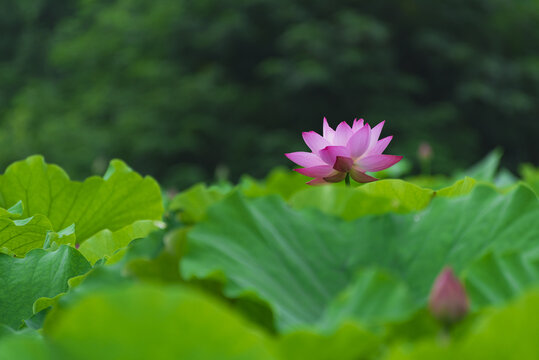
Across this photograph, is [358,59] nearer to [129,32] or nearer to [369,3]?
[369,3]

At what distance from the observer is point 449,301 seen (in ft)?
1.10

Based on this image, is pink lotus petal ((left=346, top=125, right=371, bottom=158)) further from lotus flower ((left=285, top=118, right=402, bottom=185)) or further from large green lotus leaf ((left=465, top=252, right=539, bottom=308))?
large green lotus leaf ((left=465, top=252, right=539, bottom=308))

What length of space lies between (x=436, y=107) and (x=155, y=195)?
39.8 feet

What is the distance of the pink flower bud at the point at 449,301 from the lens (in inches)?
13.2

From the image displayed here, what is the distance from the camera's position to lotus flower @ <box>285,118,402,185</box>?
69 cm

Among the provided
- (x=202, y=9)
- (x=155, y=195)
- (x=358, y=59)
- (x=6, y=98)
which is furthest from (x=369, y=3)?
(x=155, y=195)

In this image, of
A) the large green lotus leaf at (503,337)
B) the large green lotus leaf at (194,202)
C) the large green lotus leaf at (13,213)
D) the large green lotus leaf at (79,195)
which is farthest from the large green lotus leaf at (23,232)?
the large green lotus leaf at (503,337)

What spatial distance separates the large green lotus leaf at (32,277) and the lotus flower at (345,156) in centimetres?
25

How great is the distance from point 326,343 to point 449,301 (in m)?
0.07

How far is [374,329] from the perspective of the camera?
1.22ft

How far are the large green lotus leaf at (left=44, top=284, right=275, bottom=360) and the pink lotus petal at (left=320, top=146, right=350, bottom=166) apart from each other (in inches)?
16.2

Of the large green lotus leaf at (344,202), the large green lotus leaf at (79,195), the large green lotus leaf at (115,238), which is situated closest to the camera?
the large green lotus leaf at (344,202)

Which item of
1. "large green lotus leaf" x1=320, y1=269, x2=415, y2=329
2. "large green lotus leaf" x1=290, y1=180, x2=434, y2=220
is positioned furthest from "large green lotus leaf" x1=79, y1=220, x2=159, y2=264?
"large green lotus leaf" x1=320, y1=269, x2=415, y2=329

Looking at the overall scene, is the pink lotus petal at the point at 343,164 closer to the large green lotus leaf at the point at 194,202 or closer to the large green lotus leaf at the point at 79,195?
the large green lotus leaf at the point at 194,202
